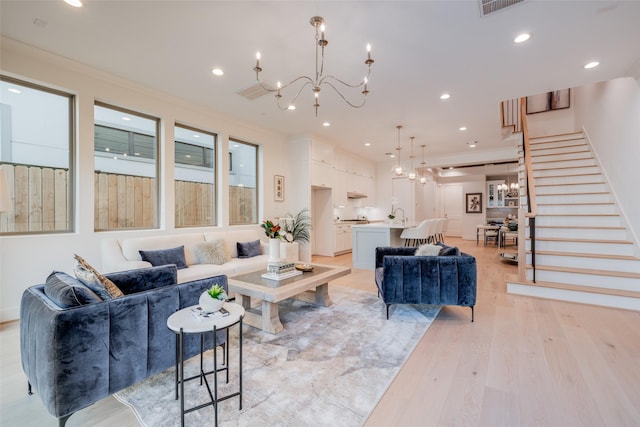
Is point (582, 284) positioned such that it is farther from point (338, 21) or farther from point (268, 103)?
point (268, 103)

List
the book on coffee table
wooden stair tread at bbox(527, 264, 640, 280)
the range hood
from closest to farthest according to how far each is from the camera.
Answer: the book on coffee table < wooden stair tread at bbox(527, 264, 640, 280) < the range hood

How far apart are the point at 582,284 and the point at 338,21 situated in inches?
182

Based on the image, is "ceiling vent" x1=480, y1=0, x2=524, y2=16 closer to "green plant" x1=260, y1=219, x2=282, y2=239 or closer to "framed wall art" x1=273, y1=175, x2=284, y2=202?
"green plant" x1=260, y1=219, x2=282, y2=239

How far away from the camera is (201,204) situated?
4828mm

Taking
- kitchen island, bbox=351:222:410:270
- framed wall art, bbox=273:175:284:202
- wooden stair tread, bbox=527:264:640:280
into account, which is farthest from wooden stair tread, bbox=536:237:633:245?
framed wall art, bbox=273:175:284:202

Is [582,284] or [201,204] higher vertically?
[201,204]

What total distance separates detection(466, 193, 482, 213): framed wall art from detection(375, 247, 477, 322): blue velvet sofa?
9.15 m

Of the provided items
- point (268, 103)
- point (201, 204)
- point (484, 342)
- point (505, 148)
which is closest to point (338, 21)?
point (268, 103)

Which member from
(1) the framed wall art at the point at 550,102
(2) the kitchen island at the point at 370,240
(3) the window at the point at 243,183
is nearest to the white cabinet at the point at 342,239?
(2) the kitchen island at the point at 370,240

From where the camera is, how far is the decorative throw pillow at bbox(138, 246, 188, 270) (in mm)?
3344

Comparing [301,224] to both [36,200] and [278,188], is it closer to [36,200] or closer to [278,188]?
[278,188]

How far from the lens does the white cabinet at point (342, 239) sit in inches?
281

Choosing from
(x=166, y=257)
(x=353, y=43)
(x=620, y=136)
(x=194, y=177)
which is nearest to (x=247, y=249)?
(x=166, y=257)

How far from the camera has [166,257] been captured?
137 inches
